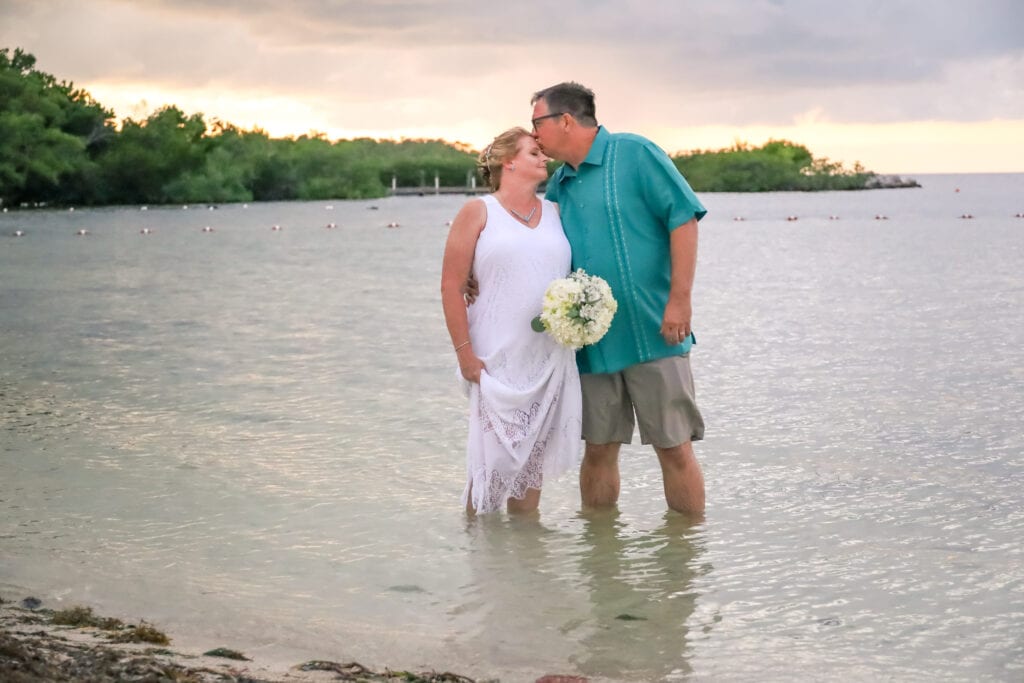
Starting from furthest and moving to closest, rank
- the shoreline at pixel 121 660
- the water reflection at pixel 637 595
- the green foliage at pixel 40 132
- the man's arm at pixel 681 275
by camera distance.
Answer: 1. the green foliage at pixel 40 132
2. the man's arm at pixel 681 275
3. the water reflection at pixel 637 595
4. the shoreline at pixel 121 660

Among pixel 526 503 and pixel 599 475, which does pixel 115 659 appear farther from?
pixel 599 475

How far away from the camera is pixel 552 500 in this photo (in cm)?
812

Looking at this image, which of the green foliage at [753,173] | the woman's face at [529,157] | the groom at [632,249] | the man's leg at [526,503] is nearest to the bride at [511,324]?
the woman's face at [529,157]

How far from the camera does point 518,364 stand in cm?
680

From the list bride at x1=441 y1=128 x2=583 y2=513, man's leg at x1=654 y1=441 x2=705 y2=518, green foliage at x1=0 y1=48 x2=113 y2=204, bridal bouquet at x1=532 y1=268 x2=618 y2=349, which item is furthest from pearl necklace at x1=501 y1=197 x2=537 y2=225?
green foliage at x1=0 y1=48 x2=113 y2=204

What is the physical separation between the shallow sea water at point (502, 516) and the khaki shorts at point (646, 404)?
0.64 meters

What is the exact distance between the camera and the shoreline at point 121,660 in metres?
4.54

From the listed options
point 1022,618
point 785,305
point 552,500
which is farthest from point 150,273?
point 1022,618

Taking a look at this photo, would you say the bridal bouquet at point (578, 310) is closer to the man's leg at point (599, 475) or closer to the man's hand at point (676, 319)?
the man's hand at point (676, 319)

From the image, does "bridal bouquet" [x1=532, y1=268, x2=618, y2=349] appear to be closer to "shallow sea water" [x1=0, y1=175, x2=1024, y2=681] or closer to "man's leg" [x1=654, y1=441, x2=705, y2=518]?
"man's leg" [x1=654, y1=441, x2=705, y2=518]

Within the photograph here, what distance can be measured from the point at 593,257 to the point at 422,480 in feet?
9.23

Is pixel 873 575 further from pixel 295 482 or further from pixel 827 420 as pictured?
pixel 827 420

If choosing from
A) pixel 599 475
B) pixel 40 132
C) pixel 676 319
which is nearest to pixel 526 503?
pixel 599 475

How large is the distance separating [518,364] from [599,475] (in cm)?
96
